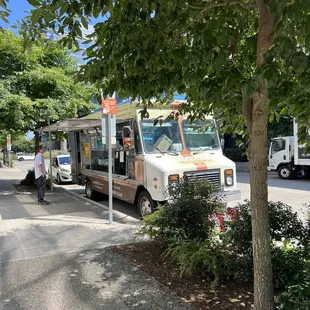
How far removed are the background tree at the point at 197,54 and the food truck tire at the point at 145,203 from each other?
4635 millimetres

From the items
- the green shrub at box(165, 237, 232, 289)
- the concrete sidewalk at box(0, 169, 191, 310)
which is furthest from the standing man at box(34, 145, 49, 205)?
the green shrub at box(165, 237, 232, 289)

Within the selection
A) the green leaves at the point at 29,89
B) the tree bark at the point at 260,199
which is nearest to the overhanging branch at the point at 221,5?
the tree bark at the point at 260,199

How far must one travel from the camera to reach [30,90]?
12.6m

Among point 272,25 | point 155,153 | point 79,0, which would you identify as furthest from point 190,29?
point 155,153

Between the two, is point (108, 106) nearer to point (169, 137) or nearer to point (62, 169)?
point (169, 137)

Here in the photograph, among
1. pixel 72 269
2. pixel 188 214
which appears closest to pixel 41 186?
pixel 72 269

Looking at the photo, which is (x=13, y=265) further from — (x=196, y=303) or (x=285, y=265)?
(x=285, y=265)

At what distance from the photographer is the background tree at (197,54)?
2.43 metres

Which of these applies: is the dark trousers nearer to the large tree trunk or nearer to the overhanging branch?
the large tree trunk

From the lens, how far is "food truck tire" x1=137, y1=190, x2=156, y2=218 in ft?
25.7

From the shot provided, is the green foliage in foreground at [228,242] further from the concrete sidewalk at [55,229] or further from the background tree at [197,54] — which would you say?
the concrete sidewalk at [55,229]

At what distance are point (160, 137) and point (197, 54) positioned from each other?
6041 millimetres

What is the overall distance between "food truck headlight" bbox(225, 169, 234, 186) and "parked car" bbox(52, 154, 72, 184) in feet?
37.5

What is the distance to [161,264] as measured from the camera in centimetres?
463
